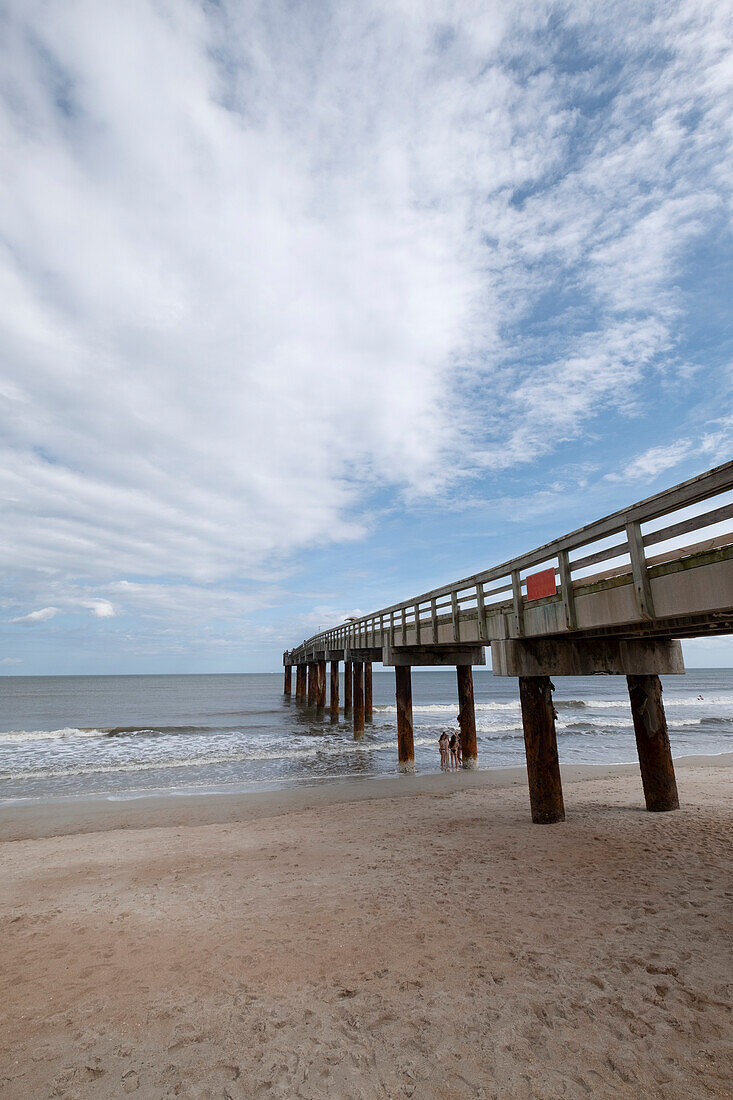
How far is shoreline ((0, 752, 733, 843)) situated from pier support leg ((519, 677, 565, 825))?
3.41 ft

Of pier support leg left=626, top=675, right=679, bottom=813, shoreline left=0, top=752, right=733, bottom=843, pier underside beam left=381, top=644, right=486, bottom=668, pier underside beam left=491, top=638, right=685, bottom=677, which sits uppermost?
pier underside beam left=381, top=644, right=486, bottom=668

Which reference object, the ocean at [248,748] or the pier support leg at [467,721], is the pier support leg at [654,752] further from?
the ocean at [248,748]

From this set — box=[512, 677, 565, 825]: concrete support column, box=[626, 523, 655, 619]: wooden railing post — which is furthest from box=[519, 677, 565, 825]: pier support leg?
box=[626, 523, 655, 619]: wooden railing post

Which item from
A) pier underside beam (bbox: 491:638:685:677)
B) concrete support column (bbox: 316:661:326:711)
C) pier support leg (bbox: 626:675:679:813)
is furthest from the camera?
concrete support column (bbox: 316:661:326:711)

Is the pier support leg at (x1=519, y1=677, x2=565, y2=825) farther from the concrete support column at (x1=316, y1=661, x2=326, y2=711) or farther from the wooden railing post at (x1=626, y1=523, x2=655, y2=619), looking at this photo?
the concrete support column at (x1=316, y1=661, x2=326, y2=711)

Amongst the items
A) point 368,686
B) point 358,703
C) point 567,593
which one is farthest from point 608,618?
point 368,686

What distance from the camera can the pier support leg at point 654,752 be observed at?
970 centimetres

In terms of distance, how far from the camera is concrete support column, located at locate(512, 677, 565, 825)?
918 cm

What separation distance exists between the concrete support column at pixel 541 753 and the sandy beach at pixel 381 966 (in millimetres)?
375

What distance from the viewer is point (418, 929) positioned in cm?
525

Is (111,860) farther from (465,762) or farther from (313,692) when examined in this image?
(313,692)

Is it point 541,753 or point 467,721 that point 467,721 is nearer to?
point 467,721

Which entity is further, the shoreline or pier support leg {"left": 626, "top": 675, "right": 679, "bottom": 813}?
Result: the shoreline

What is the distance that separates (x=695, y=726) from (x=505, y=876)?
3231 cm
